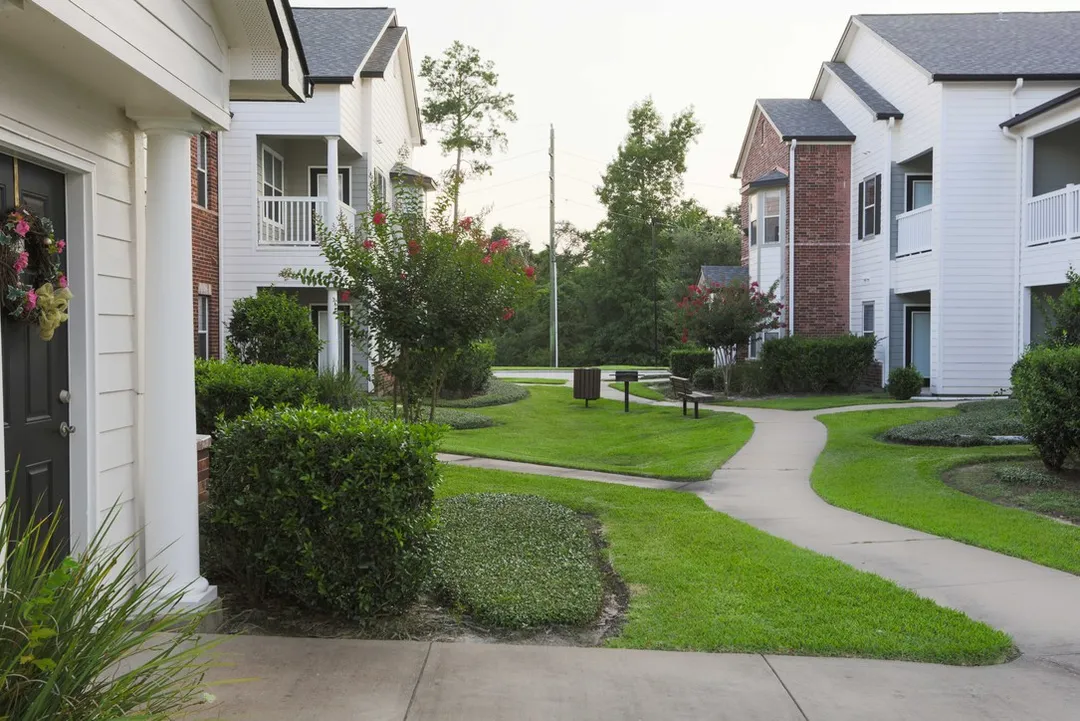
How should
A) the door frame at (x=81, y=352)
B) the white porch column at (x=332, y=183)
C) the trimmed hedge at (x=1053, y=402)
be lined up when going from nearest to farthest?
the door frame at (x=81, y=352), the trimmed hedge at (x=1053, y=402), the white porch column at (x=332, y=183)

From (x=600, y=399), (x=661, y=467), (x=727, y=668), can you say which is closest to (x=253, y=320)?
(x=661, y=467)

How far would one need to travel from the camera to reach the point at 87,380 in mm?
4996

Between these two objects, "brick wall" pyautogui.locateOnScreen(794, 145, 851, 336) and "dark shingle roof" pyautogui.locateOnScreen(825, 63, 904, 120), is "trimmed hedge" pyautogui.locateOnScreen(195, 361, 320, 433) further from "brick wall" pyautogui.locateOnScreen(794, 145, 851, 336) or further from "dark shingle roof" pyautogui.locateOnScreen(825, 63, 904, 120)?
"brick wall" pyautogui.locateOnScreen(794, 145, 851, 336)

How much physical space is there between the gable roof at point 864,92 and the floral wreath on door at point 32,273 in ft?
71.3

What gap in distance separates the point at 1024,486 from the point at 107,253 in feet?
30.9

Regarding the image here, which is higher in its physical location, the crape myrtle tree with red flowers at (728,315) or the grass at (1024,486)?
the crape myrtle tree with red flowers at (728,315)

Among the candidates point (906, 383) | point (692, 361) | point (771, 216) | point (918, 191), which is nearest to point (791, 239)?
point (771, 216)

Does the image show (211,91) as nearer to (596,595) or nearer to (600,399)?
(596,595)

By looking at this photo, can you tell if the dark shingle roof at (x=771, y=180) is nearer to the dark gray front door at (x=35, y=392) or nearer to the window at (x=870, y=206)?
the window at (x=870, y=206)

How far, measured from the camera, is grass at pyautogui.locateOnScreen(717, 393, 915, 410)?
20312mm

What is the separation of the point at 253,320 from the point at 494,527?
1080cm

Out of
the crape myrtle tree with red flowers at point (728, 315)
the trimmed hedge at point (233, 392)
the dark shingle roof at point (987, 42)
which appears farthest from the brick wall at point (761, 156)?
the trimmed hedge at point (233, 392)

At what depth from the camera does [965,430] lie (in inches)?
562

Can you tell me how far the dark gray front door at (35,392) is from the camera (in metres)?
4.53
